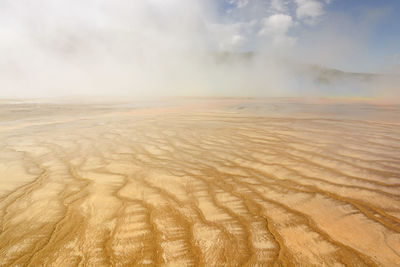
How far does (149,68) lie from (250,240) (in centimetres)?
4766

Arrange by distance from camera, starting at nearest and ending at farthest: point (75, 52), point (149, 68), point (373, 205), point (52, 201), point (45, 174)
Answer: point (373, 205), point (52, 201), point (45, 174), point (149, 68), point (75, 52)

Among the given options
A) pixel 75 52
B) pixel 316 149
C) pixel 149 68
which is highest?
pixel 75 52

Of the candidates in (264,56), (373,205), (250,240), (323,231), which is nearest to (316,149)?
(373,205)

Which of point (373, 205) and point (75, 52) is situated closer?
point (373, 205)

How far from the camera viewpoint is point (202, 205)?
1.80 metres

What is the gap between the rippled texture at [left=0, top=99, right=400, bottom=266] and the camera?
4.14 feet

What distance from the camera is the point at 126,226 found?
151cm

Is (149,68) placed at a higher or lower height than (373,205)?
higher

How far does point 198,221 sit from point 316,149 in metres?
2.55

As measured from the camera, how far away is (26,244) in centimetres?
135

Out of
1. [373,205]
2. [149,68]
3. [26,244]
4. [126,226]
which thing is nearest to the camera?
[26,244]

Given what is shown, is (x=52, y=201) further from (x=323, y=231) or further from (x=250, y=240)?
(x=323, y=231)

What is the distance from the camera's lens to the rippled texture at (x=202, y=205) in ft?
4.14

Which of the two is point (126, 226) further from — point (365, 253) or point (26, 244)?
point (365, 253)
